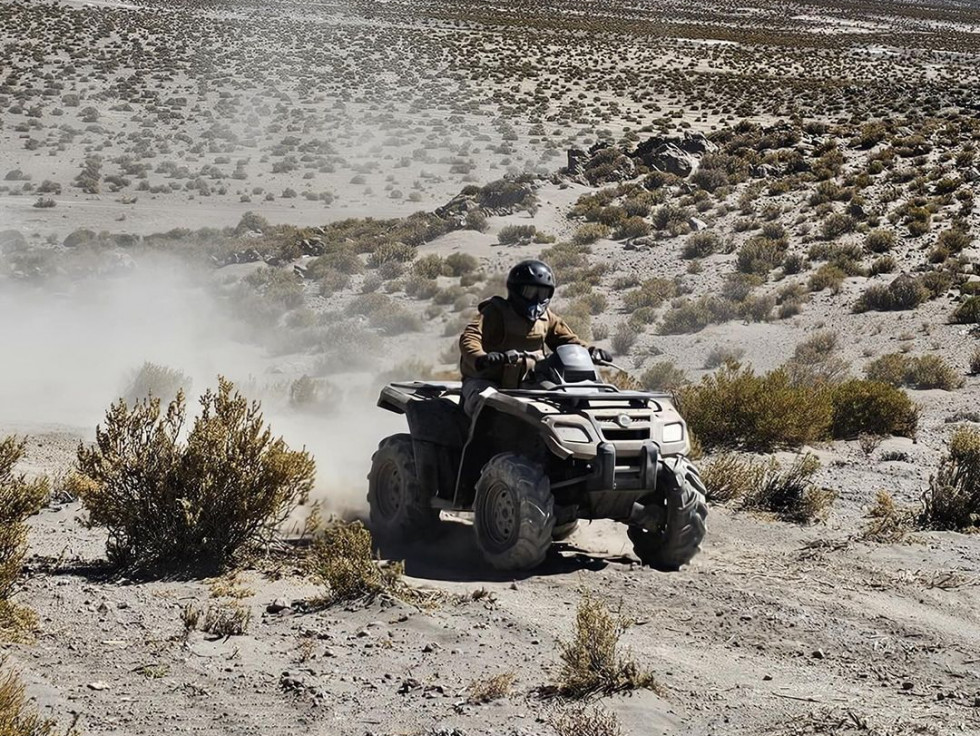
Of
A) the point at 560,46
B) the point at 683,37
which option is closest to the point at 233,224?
the point at 560,46

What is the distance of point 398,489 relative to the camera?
9672mm

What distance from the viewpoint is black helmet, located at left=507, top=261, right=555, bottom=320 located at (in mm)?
8898

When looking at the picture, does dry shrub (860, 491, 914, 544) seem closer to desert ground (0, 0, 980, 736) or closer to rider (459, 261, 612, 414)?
desert ground (0, 0, 980, 736)

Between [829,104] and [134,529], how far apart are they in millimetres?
53901

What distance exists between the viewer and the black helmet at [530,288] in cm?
890

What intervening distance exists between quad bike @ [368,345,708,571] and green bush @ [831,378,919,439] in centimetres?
629

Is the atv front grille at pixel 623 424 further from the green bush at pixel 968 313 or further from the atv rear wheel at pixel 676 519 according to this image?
the green bush at pixel 968 313

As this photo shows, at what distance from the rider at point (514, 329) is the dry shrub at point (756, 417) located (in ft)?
15.9

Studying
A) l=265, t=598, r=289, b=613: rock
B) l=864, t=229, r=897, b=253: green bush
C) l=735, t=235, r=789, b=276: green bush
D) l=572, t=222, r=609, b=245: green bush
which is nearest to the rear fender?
l=265, t=598, r=289, b=613: rock

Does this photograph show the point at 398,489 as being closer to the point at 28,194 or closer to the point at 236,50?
the point at 28,194

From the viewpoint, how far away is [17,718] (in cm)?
491

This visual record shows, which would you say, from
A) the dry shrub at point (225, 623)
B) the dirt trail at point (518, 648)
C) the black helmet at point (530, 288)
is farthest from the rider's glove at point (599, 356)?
the dry shrub at point (225, 623)

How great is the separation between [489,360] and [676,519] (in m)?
1.66

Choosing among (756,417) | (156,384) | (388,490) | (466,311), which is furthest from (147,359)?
(388,490)
